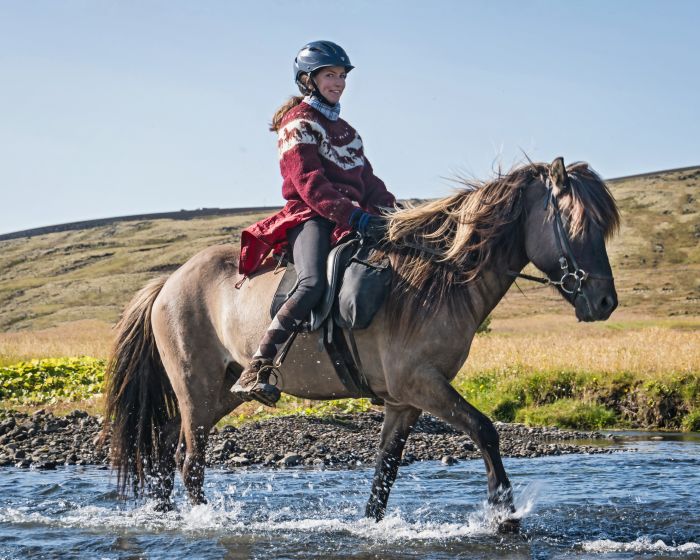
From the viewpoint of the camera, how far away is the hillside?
6284 centimetres

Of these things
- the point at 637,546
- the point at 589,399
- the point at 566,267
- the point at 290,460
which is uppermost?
the point at 566,267

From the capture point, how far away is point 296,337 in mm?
7184

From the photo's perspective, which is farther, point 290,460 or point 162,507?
point 290,460

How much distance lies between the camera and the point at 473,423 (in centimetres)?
640

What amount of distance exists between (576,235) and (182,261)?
76.3m

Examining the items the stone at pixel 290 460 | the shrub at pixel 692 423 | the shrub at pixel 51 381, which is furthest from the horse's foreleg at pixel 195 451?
the shrub at pixel 51 381

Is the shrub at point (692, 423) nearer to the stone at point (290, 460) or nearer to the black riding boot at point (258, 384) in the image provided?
the stone at point (290, 460)

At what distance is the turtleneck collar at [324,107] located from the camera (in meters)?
7.20

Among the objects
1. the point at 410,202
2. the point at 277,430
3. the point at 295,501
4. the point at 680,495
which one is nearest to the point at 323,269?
the point at 410,202

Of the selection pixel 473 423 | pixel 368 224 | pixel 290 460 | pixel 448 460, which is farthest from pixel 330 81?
pixel 448 460

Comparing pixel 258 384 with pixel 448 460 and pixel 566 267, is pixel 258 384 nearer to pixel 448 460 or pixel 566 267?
pixel 566 267

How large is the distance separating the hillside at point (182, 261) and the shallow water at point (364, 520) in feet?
132

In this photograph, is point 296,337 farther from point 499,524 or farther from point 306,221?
point 499,524

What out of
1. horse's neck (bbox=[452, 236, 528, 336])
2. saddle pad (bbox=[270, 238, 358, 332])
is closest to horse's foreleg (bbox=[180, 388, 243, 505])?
saddle pad (bbox=[270, 238, 358, 332])
